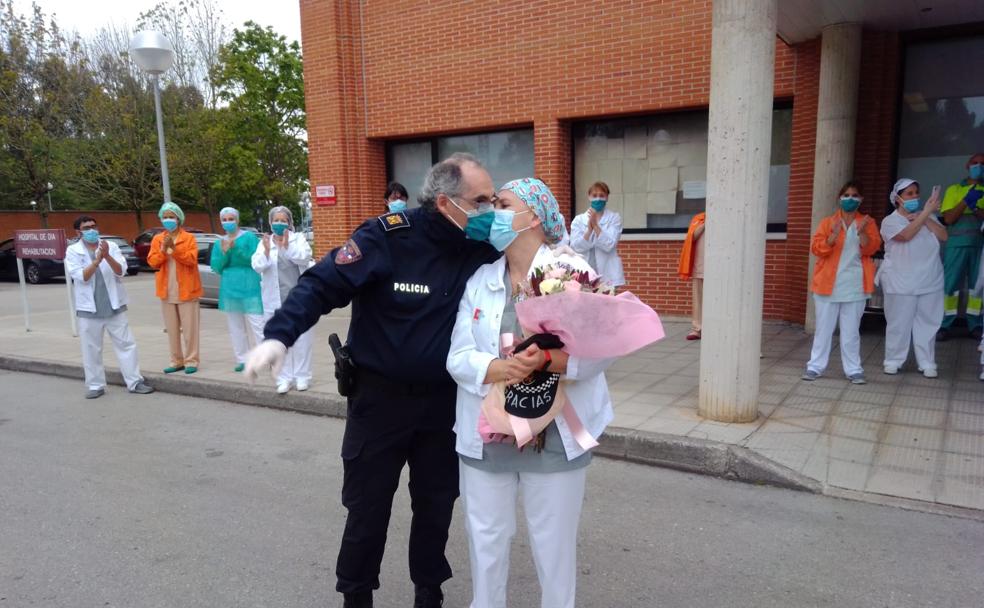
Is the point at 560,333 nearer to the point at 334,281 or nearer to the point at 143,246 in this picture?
the point at 334,281

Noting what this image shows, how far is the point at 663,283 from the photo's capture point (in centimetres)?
1006

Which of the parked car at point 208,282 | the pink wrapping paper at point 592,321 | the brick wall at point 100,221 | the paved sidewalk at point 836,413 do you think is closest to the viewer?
the pink wrapping paper at point 592,321

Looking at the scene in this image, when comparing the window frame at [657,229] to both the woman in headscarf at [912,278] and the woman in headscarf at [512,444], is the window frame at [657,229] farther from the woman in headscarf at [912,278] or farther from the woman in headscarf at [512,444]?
the woman in headscarf at [512,444]

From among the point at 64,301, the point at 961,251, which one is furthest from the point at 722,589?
the point at 64,301

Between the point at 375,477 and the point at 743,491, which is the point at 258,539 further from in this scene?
the point at 743,491

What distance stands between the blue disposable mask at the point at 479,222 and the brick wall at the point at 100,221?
1314 inches

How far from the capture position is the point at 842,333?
6.48 m

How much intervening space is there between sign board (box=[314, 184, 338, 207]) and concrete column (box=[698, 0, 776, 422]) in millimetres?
8294

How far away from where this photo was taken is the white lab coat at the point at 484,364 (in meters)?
2.40

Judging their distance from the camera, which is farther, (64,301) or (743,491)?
(64,301)

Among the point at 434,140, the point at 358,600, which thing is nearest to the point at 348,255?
the point at 358,600

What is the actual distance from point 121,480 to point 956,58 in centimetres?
1048

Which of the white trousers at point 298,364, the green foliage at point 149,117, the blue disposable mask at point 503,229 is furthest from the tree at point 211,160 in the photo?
the blue disposable mask at point 503,229

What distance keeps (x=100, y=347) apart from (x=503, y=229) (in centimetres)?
693
